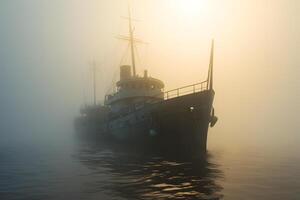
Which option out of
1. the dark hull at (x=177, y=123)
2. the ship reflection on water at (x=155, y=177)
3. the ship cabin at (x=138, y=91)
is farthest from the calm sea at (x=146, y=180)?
the ship cabin at (x=138, y=91)

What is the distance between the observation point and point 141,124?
103ft

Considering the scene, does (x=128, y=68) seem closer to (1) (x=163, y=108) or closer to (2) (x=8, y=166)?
(1) (x=163, y=108)

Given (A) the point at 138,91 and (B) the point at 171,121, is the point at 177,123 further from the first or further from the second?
(A) the point at 138,91

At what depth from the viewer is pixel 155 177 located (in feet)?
58.2

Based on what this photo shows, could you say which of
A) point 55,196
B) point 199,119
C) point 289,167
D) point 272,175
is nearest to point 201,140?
point 199,119

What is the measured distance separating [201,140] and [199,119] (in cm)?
190

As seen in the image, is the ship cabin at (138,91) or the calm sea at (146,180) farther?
the ship cabin at (138,91)

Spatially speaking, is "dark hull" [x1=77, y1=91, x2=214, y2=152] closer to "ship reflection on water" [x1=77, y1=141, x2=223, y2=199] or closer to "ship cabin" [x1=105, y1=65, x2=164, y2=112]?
"ship reflection on water" [x1=77, y1=141, x2=223, y2=199]

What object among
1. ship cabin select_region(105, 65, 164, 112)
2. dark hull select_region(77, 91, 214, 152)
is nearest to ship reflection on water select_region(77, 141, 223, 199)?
dark hull select_region(77, 91, 214, 152)

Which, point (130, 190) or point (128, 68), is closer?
point (130, 190)

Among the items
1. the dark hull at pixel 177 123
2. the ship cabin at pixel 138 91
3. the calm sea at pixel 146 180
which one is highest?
the ship cabin at pixel 138 91

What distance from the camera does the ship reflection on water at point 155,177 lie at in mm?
14227

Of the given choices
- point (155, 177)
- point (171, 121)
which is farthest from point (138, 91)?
point (155, 177)

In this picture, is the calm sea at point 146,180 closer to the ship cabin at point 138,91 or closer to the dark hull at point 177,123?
the dark hull at point 177,123
